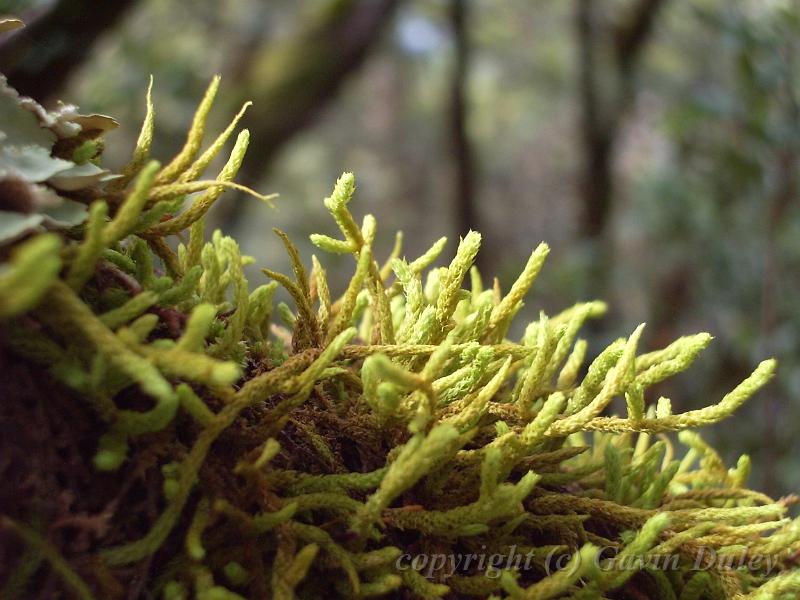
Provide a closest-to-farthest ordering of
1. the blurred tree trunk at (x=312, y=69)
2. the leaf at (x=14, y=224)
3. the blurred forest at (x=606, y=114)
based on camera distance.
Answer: the leaf at (x=14, y=224) → the blurred forest at (x=606, y=114) → the blurred tree trunk at (x=312, y=69)

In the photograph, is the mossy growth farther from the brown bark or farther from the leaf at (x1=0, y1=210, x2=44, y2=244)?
the brown bark

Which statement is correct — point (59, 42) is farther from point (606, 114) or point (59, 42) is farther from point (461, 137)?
point (606, 114)

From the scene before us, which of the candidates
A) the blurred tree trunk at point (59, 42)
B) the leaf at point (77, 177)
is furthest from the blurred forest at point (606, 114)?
the leaf at point (77, 177)

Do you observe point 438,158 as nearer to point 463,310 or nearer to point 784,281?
point 784,281

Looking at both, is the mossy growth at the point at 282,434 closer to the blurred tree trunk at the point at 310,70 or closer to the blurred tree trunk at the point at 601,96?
the blurred tree trunk at the point at 310,70

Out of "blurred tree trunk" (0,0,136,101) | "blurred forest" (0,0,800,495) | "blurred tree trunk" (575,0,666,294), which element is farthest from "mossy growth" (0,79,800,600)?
"blurred tree trunk" (575,0,666,294)

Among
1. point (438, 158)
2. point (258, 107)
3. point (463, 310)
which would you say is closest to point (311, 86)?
point (258, 107)
